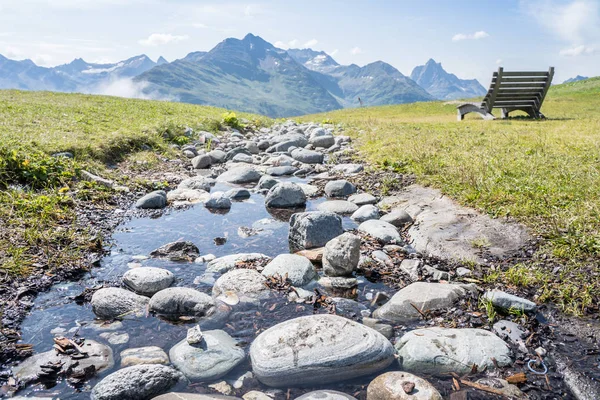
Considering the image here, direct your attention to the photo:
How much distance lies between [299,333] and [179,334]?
1.33 meters

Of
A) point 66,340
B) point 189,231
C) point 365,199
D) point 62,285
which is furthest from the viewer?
point 365,199

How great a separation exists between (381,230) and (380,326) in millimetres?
2617

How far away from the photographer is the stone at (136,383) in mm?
3291

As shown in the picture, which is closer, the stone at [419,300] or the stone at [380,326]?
the stone at [380,326]

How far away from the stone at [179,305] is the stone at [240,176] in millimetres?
6625

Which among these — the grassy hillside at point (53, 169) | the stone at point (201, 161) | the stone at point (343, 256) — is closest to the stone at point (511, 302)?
the stone at point (343, 256)

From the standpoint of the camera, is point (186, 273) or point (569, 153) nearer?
point (186, 273)

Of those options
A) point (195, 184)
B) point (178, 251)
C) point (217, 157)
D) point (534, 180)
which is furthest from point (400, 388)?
point (217, 157)

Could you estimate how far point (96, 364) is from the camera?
3.70 metres

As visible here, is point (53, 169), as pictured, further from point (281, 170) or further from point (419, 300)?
point (419, 300)

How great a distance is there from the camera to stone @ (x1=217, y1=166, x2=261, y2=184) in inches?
439

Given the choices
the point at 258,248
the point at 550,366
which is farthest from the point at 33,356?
the point at 550,366

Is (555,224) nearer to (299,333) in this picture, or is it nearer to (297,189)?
(299,333)

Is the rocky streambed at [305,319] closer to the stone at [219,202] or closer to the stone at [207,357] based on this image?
the stone at [207,357]
